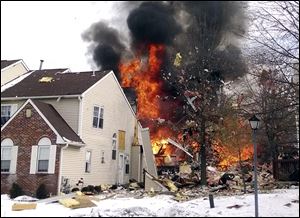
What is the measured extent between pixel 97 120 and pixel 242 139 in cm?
800

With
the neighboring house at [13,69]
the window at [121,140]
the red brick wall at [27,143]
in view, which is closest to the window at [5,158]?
the red brick wall at [27,143]

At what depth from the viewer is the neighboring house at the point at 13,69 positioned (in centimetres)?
2534

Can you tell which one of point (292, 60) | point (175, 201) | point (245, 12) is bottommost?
point (175, 201)

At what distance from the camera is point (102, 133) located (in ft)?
78.3

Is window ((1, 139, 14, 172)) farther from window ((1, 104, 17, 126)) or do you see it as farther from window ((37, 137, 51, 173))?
window ((1, 104, 17, 126))

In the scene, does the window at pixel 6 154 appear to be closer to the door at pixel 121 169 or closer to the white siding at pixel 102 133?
the white siding at pixel 102 133

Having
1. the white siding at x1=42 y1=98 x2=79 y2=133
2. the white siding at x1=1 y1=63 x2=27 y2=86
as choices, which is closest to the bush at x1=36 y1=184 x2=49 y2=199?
the white siding at x1=42 y1=98 x2=79 y2=133

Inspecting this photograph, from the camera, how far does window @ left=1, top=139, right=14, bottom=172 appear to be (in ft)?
56.1

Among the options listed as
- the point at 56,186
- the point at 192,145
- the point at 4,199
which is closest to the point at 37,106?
the point at 56,186

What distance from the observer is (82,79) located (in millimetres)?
24047

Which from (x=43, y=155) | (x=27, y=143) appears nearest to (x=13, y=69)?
(x=27, y=143)

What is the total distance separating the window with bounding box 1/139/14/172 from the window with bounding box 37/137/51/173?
122cm

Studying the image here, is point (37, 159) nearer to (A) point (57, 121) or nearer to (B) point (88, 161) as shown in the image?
(A) point (57, 121)

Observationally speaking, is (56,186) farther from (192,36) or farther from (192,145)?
(192,36)
